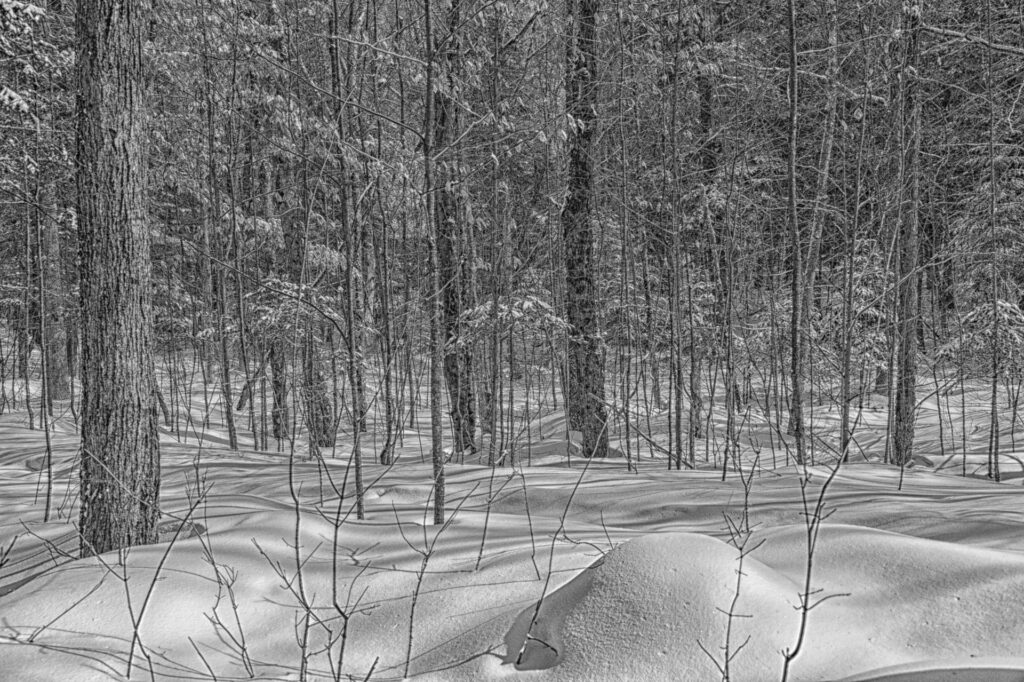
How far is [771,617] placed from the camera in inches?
98.1

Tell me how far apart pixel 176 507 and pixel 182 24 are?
679 cm

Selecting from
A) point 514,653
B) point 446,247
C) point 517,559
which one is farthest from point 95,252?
point 446,247

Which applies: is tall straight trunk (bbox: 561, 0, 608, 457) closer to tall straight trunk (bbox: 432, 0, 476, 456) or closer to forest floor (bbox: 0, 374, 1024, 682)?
tall straight trunk (bbox: 432, 0, 476, 456)

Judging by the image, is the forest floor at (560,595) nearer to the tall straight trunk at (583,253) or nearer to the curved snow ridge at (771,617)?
the curved snow ridge at (771,617)

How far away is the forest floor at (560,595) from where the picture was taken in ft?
7.86

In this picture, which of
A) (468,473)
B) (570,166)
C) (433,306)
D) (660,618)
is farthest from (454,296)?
(660,618)

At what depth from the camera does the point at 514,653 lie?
2.62 metres

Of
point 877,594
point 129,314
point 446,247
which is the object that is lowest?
point 877,594

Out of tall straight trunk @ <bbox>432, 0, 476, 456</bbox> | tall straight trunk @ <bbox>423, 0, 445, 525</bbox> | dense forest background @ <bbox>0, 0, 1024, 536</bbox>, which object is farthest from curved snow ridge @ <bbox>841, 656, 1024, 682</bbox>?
tall straight trunk @ <bbox>432, 0, 476, 456</bbox>

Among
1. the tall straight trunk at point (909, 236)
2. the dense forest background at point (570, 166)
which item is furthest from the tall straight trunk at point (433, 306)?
the tall straight trunk at point (909, 236)

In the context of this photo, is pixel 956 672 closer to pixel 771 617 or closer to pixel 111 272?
pixel 771 617

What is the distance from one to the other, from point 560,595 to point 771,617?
80cm

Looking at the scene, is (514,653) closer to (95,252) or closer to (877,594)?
(877,594)

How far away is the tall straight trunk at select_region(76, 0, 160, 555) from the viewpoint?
402 cm
